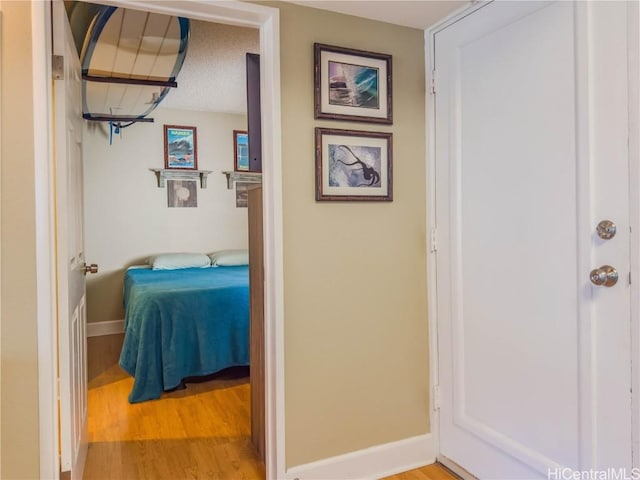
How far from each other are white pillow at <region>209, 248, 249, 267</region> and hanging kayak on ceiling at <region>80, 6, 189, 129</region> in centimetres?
171

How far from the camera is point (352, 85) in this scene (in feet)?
6.66

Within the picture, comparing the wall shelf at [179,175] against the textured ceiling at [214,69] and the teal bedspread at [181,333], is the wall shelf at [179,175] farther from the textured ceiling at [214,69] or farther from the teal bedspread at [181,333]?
the teal bedspread at [181,333]

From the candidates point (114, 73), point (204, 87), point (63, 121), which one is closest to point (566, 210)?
point (63, 121)

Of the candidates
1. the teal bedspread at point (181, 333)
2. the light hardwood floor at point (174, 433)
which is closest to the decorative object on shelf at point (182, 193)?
the teal bedspread at point (181, 333)

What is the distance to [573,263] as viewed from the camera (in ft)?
5.11

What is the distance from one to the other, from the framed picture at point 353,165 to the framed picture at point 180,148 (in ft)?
11.3

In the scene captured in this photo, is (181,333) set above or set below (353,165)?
below

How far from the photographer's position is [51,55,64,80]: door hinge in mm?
1602

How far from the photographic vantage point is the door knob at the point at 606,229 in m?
1.43

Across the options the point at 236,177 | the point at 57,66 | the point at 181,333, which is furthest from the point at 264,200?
the point at 236,177

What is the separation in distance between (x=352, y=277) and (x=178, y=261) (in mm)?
3005

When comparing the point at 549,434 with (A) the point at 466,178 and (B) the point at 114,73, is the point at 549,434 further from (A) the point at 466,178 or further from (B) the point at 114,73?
(B) the point at 114,73

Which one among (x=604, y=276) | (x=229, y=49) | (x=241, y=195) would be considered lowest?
(x=604, y=276)

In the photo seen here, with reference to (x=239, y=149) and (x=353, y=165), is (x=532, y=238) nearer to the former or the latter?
(x=353, y=165)
